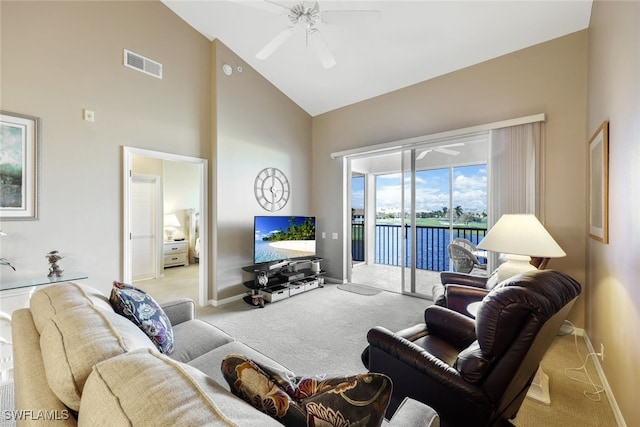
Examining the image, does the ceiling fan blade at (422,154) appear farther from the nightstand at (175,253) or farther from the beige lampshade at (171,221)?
the beige lampshade at (171,221)

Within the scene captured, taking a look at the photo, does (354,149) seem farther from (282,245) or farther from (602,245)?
(602,245)

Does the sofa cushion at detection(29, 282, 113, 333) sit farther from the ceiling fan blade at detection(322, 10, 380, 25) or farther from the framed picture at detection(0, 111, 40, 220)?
the ceiling fan blade at detection(322, 10, 380, 25)

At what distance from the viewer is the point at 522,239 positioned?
2.13 m

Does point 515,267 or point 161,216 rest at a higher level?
point 161,216

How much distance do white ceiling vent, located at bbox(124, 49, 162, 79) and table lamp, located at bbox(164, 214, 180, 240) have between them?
3882 millimetres

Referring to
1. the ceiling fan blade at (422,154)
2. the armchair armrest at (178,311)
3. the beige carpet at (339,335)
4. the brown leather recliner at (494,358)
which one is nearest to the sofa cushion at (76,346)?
the armchair armrest at (178,311)

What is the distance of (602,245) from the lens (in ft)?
7.50

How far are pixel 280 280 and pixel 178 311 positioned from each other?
2.31 meters

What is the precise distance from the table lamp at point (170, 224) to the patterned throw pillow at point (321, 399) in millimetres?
6597

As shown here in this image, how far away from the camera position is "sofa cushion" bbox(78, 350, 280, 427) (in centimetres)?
56

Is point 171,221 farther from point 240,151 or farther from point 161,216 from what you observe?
point 240,151

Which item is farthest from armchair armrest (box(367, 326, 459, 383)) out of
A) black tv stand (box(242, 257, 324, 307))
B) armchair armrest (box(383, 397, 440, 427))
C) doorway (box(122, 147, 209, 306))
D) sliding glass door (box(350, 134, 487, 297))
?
doorway (box(122, 147, 209, 306))

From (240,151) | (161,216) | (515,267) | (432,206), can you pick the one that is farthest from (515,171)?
(161,216)

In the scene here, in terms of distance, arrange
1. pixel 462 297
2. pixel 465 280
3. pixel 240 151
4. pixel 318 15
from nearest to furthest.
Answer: pixel 462 297, pixel 318 15, pixel 465 280, pixel 240 151
